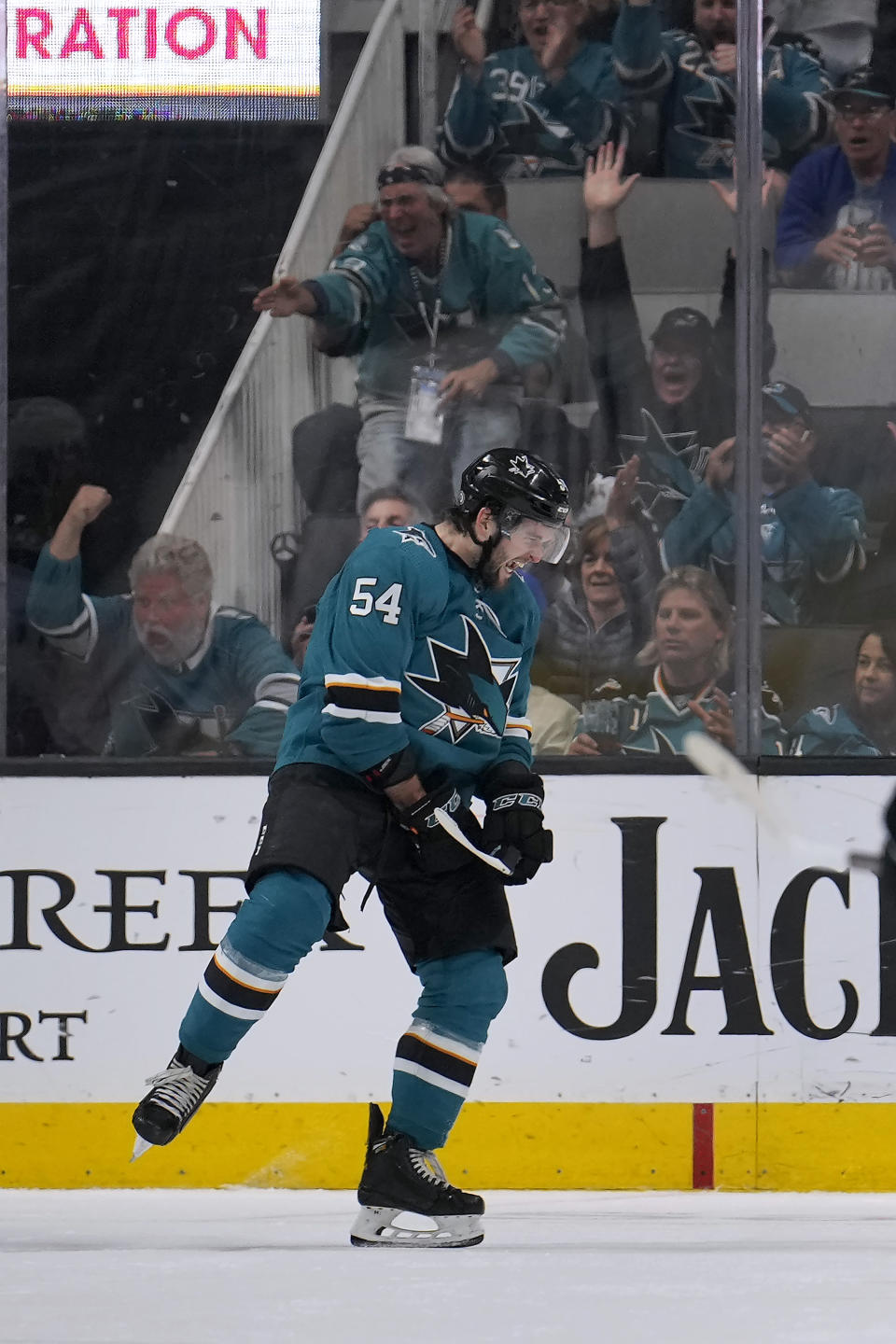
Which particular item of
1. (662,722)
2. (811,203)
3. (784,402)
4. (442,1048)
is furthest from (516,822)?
(811,203)

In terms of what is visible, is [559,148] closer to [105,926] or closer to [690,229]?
[690,229]

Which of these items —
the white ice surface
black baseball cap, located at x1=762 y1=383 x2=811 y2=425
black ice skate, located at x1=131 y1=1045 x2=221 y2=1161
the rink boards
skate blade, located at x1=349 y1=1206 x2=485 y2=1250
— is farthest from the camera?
black baseball cap, located at x1=762 y1=383 x2=811 y2=425

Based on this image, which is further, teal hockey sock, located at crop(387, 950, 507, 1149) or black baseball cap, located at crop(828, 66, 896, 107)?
black baseball cap, located at crop(828, 66, 896, 107)

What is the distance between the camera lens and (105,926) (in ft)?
12.1

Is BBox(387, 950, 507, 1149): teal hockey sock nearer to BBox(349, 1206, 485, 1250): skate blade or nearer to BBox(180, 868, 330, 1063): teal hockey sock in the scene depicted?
BBox(349, 1206, 485, 1250): skate blade

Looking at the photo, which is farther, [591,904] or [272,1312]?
[591,904]

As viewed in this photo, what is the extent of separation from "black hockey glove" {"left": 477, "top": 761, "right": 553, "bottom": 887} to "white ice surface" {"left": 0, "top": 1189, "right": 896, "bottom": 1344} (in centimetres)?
63

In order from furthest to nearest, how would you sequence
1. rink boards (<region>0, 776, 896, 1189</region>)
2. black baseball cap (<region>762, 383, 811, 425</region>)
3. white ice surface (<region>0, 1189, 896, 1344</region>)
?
black baseball cap (<region>762, 383, 811, 425</region>), rink boards (<region>0, 776, 896, 1189</region>), white ice surface (<region>0, 1189, 896, 1344</region>)

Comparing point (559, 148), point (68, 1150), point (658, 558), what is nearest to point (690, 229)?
point (559, 148)

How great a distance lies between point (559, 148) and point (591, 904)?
166 cm

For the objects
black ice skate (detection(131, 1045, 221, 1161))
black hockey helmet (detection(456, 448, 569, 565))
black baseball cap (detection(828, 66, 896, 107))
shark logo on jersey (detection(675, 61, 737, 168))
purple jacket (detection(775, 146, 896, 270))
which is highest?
black baseball cap (detection(828, 66, 896, 107))

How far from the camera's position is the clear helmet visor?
2.94 metres

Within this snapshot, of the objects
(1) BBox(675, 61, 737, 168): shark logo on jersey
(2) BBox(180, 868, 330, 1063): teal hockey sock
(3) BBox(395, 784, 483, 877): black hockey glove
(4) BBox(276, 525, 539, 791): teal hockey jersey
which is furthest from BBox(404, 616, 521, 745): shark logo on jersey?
(1) BBox(675, 61, 737, 168): shark logo on jersey

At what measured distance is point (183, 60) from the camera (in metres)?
3.96
